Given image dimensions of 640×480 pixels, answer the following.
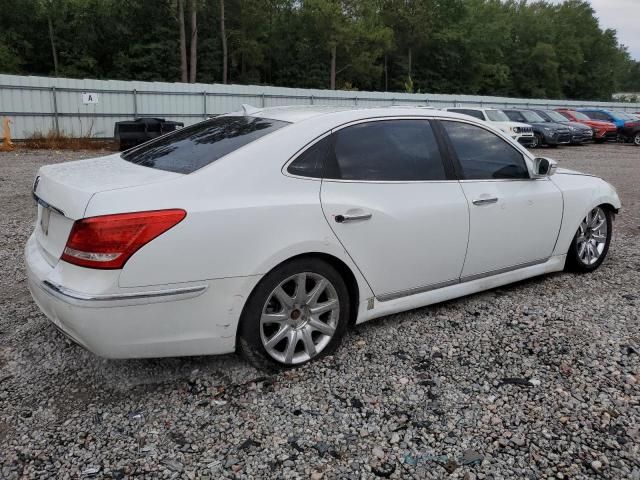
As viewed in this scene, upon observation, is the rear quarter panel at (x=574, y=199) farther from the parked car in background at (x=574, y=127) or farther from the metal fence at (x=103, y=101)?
the parked car in background at (x=574, y=127)

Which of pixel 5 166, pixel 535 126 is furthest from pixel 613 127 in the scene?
pixel 5 166

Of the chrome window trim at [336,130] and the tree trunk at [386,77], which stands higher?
the tree trunk at [386,77]

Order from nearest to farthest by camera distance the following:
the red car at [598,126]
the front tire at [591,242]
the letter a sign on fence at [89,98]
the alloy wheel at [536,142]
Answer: the front tire at [591,242]
the letter a sign on fence at [89,98]
the alloy wheel at [536,142]
the red car at [598,126]

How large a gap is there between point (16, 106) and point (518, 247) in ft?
63.6

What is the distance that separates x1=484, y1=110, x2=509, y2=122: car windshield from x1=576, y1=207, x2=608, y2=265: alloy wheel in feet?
50.4

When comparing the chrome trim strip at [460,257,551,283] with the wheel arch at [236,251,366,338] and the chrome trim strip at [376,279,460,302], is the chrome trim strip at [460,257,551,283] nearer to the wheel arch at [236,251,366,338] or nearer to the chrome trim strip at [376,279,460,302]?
the chrome trim strip at [376,279,460,302]

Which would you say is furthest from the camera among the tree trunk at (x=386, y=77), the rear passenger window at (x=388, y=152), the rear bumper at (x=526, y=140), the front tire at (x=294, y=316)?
the tree trunk at (x=386, y=77)

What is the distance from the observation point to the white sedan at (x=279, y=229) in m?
2.67

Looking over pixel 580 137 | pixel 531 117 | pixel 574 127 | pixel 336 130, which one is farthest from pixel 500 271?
pixel 580 137

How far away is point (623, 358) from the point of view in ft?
11.2

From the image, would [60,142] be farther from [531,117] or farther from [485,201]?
[531,117]

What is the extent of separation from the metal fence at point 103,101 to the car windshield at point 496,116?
4550 mm

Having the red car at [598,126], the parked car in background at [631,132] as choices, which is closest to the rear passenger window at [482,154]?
the red car at [598,126]

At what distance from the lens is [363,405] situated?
2.90 m
